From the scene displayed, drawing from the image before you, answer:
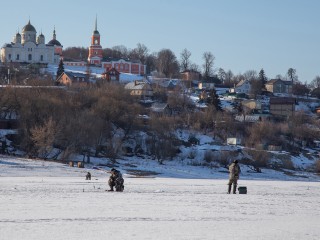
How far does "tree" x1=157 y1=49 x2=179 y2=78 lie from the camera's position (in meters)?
165

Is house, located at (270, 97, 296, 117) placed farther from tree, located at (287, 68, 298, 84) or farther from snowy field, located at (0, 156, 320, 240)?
snowy field, located at (0, 156, 320, 240)

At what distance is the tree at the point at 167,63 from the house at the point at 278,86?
23369 millimetres

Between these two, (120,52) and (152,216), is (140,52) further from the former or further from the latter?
(152,216)

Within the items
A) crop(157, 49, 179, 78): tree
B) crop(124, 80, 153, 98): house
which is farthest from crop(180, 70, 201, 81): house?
crop(124, 80, 153, 98): house

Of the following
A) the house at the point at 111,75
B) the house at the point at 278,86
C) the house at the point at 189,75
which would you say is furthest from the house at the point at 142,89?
the house at the point at 278,86

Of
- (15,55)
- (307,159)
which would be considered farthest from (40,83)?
(15,55)

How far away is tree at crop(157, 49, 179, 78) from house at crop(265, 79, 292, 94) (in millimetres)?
23369

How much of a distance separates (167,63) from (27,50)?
40.8 meters

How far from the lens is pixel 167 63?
549ft

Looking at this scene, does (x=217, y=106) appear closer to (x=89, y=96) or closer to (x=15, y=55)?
(x=89, y=96)

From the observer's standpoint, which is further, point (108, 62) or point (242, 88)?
point (108, 62)

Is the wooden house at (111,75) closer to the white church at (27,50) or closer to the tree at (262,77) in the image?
the white church at (27,50)

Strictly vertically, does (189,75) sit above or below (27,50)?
below

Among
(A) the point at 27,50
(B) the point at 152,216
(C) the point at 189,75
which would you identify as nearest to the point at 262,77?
(C) the point at 189,75
